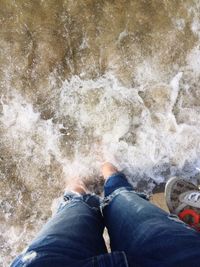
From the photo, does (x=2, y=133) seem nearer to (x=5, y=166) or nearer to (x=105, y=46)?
(x=5, y=166)

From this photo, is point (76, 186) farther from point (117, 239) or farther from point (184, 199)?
point (117, 239)

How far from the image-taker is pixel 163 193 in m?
2.59

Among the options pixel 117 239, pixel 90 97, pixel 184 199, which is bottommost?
pixel 184 199

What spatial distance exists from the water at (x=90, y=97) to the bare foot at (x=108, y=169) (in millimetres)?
71

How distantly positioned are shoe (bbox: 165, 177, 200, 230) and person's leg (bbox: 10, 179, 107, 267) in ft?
1.97

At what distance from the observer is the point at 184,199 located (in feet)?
7.72

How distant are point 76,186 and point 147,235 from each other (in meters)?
1.05

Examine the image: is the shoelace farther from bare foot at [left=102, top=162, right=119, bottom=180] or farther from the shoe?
bare foot at [left=102, top=162, right=119, bottom=180]

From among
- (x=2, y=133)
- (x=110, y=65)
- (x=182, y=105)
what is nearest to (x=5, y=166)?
(x=2, y=133)

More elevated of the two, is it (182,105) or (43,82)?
(43,82)

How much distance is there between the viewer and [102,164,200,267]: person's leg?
1.28m

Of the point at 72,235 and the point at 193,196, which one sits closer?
the point at 72,235

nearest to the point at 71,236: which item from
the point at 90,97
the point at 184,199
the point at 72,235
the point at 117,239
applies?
the point at 72,235

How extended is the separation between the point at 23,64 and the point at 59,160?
718mm
